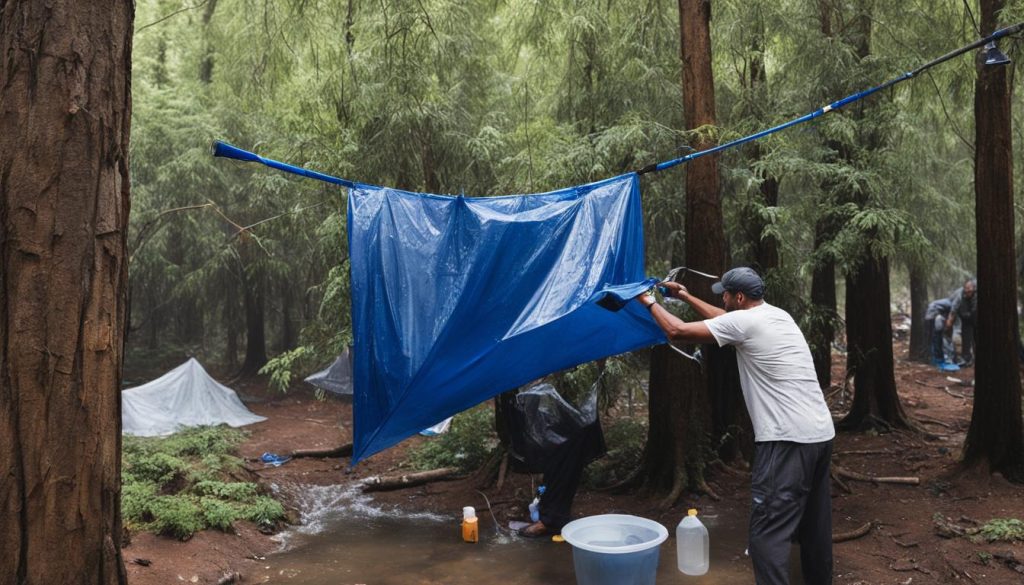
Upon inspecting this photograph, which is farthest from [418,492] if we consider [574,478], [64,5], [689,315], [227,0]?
[227,0]

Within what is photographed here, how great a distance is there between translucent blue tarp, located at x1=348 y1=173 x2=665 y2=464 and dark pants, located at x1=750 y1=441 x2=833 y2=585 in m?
0.97

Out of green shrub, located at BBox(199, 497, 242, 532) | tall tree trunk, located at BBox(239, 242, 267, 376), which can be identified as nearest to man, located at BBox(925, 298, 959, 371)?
green shrub, located at BBox(199, 497, 242, 532)

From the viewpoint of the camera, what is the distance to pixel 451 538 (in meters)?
4.93

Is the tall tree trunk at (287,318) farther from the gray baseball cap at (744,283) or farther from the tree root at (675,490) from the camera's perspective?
the gray baseball cap at (744,283)

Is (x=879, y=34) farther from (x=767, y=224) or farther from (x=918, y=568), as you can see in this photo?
(x=918, y=568)

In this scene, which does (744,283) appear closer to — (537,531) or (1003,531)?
(537,531)

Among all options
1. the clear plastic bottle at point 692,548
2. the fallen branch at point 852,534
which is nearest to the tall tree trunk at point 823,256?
the fallen branch at point 852,534

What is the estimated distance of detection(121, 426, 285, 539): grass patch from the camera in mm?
4633

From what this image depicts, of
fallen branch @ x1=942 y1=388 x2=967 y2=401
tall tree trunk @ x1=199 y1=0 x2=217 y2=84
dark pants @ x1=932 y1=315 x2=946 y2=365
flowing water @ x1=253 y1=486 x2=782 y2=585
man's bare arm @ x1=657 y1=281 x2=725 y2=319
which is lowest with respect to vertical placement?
flowing water @ x1=253 y1=486 x2=782 y2=585

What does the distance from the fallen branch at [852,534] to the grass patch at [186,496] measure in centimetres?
383

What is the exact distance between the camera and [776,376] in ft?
10.4

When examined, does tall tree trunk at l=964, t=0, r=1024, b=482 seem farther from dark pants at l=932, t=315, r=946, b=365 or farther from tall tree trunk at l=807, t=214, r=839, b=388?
dark pants at l=932, t=315, r=946, b=365

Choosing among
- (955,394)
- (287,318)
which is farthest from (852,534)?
(287,318)

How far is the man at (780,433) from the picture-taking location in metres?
3.04
